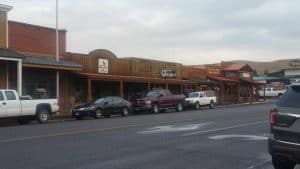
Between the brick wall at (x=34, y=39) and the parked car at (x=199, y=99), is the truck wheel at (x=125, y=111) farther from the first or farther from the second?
the parked car at (x=199, y=99)

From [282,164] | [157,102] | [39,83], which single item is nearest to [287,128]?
[282,164]

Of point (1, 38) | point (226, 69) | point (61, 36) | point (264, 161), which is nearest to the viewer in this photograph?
point (264, 161)

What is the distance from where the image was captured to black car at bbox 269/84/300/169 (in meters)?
9.12

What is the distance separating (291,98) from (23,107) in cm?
1972

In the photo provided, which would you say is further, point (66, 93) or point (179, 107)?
point (179, 107)

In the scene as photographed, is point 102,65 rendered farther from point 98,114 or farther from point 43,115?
point 43,115

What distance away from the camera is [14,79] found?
33.8 meters

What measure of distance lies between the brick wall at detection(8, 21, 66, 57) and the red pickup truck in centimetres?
677

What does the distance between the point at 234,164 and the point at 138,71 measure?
3384 centimetres

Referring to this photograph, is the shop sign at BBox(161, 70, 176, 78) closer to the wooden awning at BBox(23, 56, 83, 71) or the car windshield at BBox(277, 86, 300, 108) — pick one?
the wooden awning at BBox(23, 56, 83, 71)

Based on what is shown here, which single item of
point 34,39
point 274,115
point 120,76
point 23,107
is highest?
point 34,39

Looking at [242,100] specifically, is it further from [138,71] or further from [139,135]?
[139,135]

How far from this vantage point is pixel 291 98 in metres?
9.51

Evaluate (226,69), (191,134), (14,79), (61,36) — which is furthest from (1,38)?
(226,69)
